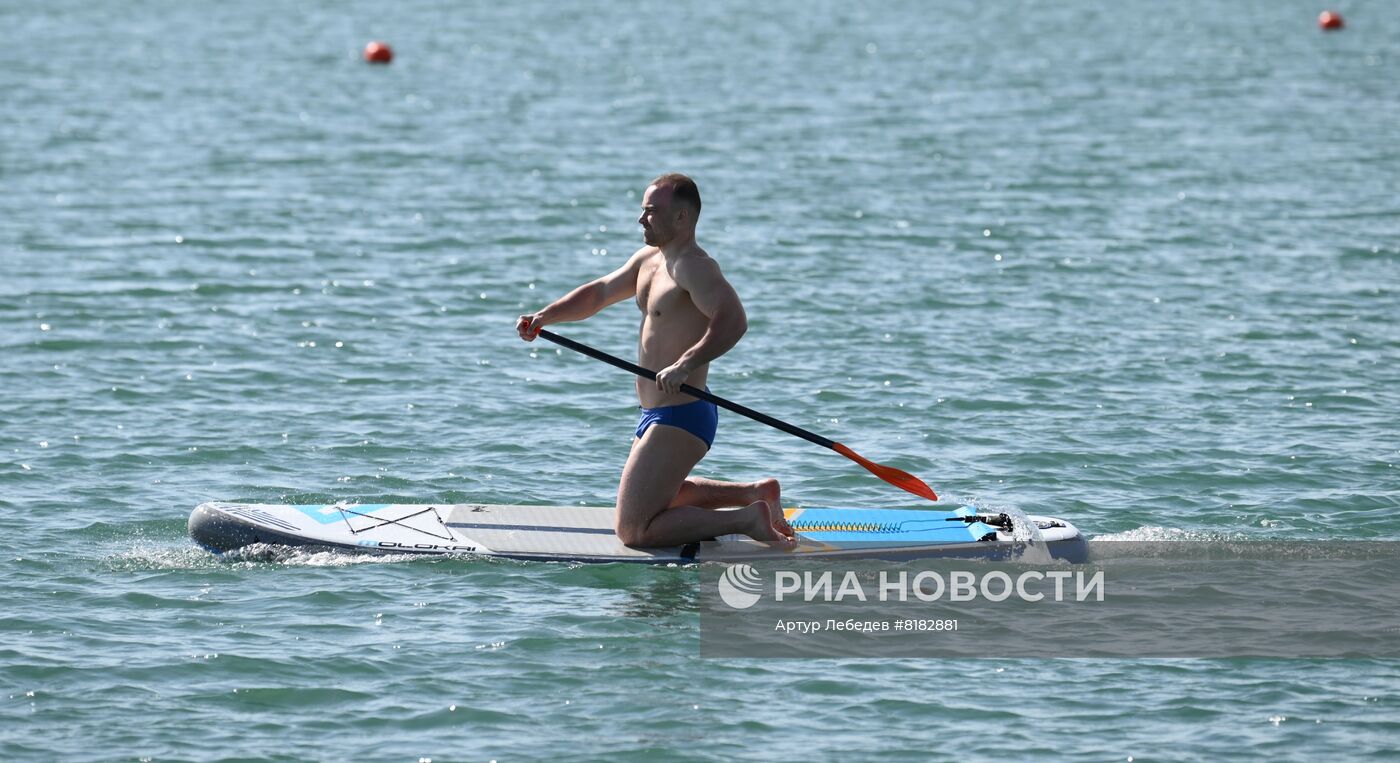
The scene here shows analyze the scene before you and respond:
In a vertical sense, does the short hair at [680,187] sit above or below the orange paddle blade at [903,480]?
above

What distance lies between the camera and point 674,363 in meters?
9.41

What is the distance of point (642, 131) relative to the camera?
27172 mm

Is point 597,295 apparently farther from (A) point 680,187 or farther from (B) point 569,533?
(B) point 569,533

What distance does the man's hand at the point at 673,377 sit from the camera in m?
9.19

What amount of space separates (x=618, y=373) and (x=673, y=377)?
5602 mm

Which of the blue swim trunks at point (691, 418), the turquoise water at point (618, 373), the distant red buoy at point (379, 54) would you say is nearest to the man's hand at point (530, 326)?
the blue swim trunks at point (691, 418)

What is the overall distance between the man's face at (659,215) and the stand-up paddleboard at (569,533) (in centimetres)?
162

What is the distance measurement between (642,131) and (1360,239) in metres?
Result: 11.3

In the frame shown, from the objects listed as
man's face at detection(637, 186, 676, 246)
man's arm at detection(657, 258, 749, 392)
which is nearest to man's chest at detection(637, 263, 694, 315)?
man's arm at detection(657, 258, 749, 392)

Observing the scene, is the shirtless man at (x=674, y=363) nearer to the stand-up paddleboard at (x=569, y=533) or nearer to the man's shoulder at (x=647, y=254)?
the man's shoulder at (x=647, y=254)

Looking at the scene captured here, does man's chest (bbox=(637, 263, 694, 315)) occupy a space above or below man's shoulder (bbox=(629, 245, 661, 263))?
below

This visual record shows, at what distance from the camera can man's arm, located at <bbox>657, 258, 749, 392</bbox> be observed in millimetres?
9188

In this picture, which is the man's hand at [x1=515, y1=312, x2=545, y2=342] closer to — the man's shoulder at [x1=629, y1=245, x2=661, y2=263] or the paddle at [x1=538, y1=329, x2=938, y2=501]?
the paddle at [x1=538, y1=329, x2=938, y2=501]

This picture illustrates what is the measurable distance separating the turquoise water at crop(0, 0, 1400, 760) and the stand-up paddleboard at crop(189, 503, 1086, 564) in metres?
0.16
